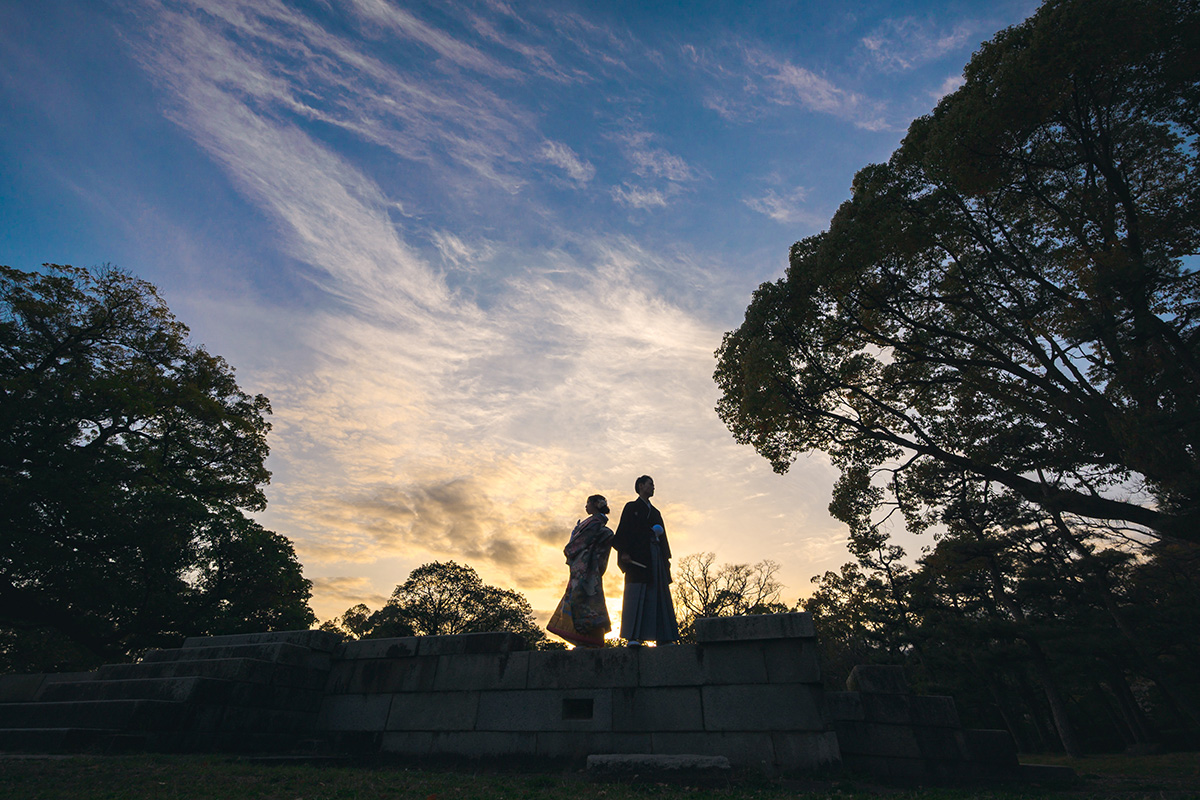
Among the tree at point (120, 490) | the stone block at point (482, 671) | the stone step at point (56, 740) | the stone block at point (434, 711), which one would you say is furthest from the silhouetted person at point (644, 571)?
the tree at point (120, 490)

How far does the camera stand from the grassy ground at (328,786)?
418cm

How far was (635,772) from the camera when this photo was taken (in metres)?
5.34

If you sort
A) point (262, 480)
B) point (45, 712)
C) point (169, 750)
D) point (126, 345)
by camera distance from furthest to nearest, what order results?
point (262, 480) → point (126, 345) → point (45, 712) → point (169, 750)

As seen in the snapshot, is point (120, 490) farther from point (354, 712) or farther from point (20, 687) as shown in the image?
point (354, 712)

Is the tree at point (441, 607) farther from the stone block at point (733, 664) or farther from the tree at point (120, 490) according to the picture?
the stone block at point (733, 664)

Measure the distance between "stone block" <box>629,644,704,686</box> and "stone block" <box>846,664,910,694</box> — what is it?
2.09 m

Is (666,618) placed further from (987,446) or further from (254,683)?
(987,446)

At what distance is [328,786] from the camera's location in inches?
190

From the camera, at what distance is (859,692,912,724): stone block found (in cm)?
645

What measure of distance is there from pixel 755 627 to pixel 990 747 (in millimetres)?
3407

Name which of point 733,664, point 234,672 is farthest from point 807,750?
point 234,672

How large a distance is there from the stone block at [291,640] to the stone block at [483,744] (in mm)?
2476

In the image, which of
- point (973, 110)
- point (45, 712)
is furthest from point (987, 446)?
point (45, 712)

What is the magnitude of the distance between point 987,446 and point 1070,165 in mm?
5631
